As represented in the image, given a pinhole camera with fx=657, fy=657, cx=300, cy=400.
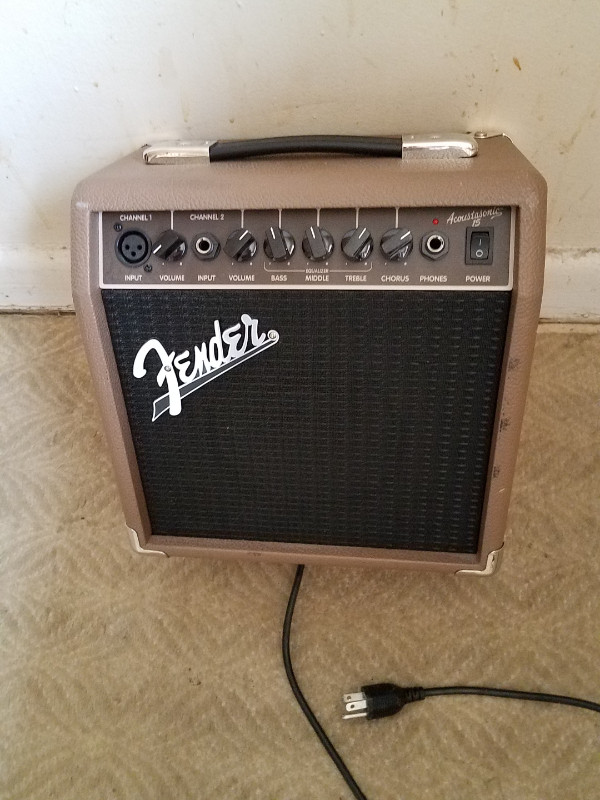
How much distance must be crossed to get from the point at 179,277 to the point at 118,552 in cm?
40

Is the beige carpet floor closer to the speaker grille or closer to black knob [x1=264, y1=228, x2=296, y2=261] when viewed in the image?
the speaker grille

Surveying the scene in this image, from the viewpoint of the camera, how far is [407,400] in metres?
0.58

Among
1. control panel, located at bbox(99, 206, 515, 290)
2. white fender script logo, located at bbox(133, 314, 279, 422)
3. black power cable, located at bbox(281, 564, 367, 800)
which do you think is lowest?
black power cable, located at bbox(281, 564, 367, 800)

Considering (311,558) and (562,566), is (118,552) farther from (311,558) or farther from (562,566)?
(562,566)

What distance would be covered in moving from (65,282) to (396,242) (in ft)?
1.91

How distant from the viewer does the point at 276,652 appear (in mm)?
726

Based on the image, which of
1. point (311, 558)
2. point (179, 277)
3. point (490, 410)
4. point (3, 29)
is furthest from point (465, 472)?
point (3, 29)

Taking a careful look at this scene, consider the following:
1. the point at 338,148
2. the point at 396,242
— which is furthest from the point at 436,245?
the point at 338,148

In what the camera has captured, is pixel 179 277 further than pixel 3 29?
No

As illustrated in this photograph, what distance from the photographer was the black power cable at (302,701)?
642 millimetres

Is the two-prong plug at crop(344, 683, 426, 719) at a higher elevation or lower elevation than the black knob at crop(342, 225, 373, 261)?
lower

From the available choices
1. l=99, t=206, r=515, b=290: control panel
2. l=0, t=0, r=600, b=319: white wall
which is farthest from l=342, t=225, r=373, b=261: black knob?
l=0, t=0, r=600, b=319: white wall

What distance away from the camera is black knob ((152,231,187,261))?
544 millimetres

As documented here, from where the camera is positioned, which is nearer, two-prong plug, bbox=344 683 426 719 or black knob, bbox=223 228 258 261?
black knob, bbox=223 228 258 261
